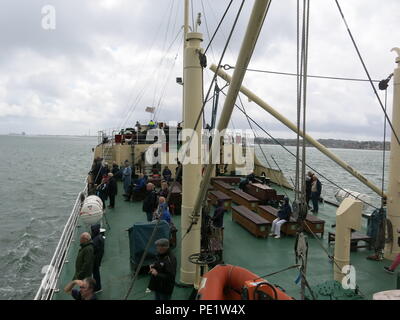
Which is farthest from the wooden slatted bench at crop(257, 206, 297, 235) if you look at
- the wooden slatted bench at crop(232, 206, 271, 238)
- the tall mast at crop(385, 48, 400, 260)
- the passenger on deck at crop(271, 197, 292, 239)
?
the tall mast at crop(385, 48, 400, 260)

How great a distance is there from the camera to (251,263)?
7.02m

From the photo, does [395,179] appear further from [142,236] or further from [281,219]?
[142,236]

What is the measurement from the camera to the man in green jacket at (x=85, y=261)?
4773 millimetres

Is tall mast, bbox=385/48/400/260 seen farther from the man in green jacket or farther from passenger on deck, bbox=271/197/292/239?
the man in green jacket

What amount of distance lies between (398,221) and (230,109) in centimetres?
547

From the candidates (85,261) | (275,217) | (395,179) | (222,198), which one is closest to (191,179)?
(85,261)

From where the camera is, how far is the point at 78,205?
398 inches

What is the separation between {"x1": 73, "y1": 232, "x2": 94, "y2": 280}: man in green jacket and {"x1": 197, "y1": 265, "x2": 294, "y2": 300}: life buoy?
1.75 meters

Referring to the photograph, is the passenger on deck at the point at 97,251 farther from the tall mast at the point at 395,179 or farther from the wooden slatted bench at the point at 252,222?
the tall mast at the point at 395,179

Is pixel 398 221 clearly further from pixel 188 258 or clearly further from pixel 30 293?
pixel 30 293

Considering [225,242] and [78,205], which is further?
[78,205]

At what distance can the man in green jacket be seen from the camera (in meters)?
4.77

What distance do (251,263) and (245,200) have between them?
14.2 ft

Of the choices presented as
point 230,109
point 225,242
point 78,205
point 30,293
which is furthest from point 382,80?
point 30,293
